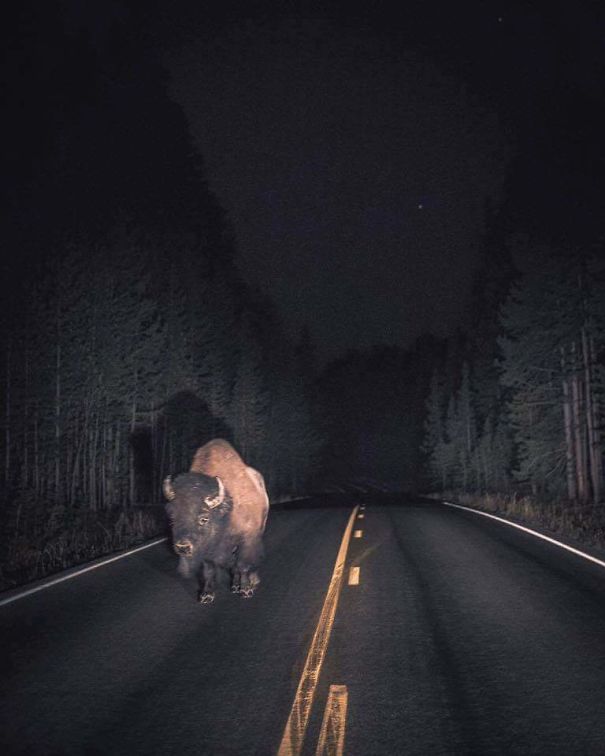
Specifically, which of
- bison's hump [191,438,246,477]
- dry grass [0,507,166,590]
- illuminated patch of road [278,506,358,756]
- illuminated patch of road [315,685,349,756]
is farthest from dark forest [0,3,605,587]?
illuminated patch of road [315,685,349,756]

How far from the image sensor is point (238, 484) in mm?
8812

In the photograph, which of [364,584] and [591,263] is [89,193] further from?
[364,584]

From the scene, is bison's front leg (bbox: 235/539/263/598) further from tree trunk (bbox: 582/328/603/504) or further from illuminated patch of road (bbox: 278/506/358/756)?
tree trunk (bbox: 582/328/603/504)

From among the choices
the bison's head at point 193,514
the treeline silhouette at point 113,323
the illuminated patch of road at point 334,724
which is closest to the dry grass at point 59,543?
the treeline silhouette at point 113,323

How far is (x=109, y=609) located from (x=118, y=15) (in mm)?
85661

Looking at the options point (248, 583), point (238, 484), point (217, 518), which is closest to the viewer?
point (217, 518)

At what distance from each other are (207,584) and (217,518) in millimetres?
1067

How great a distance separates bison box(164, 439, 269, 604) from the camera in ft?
23.6

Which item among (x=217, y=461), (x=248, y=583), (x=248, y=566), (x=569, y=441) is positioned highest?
(x=569, y=441)

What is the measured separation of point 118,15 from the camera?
75.5 m

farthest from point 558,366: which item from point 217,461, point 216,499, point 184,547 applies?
point 184,547

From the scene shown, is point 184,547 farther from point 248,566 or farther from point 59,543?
point 59,543

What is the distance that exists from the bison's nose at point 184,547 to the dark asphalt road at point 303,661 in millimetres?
770

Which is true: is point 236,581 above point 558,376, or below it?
below
